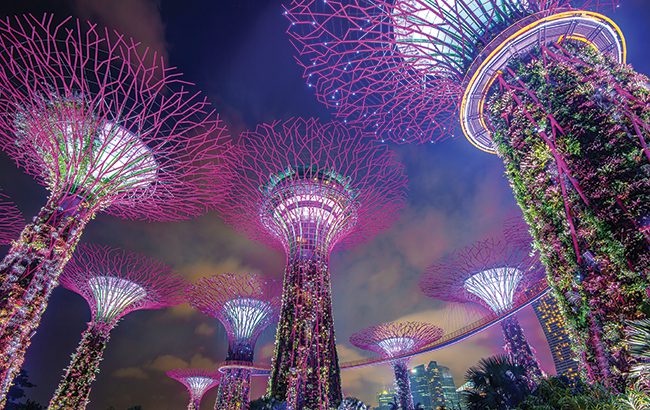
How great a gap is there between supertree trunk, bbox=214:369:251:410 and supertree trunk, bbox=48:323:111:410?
850 cm

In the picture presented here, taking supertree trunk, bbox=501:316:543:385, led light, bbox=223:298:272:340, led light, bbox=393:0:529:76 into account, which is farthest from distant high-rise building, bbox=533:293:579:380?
led light, bbox=393:0:529:76

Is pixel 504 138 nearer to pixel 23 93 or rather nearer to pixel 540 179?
pixel 540 179

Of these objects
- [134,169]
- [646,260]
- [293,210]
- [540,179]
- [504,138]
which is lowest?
[646,260]

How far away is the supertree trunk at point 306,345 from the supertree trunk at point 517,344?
43.3 ft

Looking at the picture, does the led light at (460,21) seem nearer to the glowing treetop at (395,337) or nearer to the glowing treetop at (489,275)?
the glowing treetop at (489,275)

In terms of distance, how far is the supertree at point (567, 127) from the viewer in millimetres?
5148

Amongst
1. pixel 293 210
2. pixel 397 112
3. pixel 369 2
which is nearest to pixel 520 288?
pixel 293 210

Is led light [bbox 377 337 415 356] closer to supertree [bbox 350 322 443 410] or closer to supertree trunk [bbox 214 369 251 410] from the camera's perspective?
supertree [bbox 350 322 443 410]

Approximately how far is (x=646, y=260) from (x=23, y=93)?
16333 mm

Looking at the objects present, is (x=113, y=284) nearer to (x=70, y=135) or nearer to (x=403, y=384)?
(x=70, y=135)

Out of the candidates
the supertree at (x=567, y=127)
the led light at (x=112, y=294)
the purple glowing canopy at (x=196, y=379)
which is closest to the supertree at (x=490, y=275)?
the supertree at (x=567, y=127)

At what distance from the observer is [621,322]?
4906 millimetres

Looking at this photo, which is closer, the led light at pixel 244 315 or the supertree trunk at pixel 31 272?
the supertree trunk at pixel 31 272

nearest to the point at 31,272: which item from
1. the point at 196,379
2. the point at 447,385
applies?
the point at 196,379
